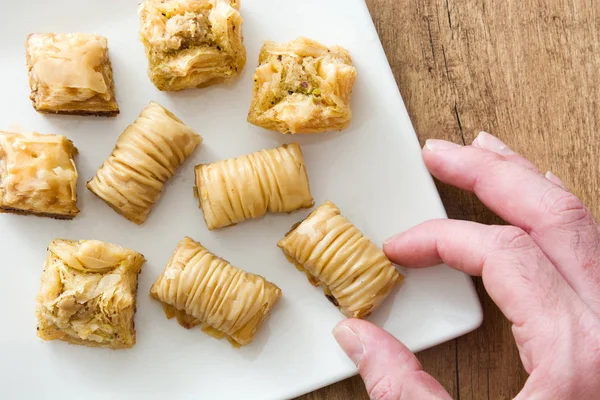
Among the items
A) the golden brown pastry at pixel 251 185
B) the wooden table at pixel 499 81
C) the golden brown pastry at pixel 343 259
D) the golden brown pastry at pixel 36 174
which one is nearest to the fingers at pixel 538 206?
the wooden table at pixel 499 81

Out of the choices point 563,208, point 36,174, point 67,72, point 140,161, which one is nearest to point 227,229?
point 140,161

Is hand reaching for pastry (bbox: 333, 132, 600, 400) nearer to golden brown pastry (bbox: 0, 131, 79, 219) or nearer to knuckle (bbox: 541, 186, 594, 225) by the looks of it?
knuckle (bbox: 541, 186, 594, 225)

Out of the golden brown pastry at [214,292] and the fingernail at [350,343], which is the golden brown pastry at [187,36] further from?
the fingernail at [350,343]

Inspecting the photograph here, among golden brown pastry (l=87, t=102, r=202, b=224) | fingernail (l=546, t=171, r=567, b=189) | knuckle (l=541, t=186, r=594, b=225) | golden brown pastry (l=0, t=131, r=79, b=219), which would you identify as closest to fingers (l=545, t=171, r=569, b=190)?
fingernail (l=546, t=171, r=567, b=189)

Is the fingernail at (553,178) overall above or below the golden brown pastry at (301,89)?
below

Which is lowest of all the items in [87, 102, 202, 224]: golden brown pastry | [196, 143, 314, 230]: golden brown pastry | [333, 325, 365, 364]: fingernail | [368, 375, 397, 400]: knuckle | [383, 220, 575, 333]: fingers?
[368, 375, 397, 400]: knuckle

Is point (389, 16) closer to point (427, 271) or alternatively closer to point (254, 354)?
point (427, 271)
